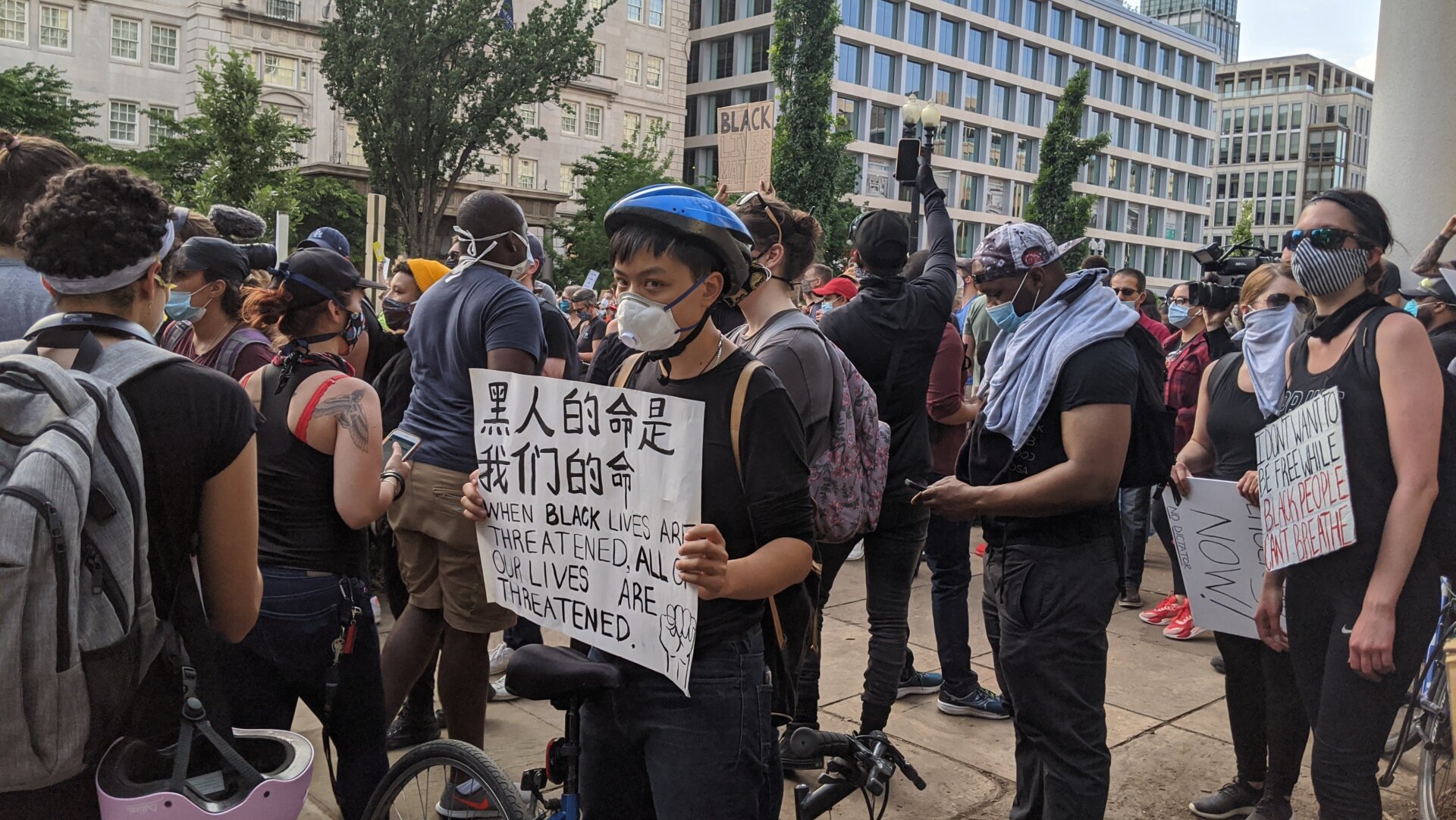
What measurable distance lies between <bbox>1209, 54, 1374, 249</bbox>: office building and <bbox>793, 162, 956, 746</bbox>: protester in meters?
121

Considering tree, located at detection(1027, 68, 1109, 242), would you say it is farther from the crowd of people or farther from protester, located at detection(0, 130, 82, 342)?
protester, located at detection(0, 130, 82, 342)

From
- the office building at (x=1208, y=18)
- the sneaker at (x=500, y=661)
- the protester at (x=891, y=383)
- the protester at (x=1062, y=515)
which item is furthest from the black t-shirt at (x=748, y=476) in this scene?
the office building at (x=1208, y=18)

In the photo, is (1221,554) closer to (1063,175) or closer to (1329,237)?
(1329,237)

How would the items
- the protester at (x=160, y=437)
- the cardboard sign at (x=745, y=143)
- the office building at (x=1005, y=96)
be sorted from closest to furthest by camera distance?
the protester at (x=160, y=437)
the cardboard sign at (x=745, y=143)
the office building at (x=1005, y=96)

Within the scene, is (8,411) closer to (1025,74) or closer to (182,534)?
(182,534)

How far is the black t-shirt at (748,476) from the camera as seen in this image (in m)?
2.29

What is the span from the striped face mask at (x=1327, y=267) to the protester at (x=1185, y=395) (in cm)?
305

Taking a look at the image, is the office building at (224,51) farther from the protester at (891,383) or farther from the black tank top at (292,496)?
the black tank top at (292,496)

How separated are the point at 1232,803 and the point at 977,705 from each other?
1285 mm

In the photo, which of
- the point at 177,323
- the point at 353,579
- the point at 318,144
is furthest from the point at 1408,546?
the point at 318,144

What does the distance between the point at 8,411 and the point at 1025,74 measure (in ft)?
275

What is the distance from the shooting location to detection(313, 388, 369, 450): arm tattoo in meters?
3.04

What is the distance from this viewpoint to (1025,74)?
78.5 metres

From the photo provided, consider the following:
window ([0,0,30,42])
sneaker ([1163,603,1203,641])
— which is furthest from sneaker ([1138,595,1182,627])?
window ([0,0,30,42])
